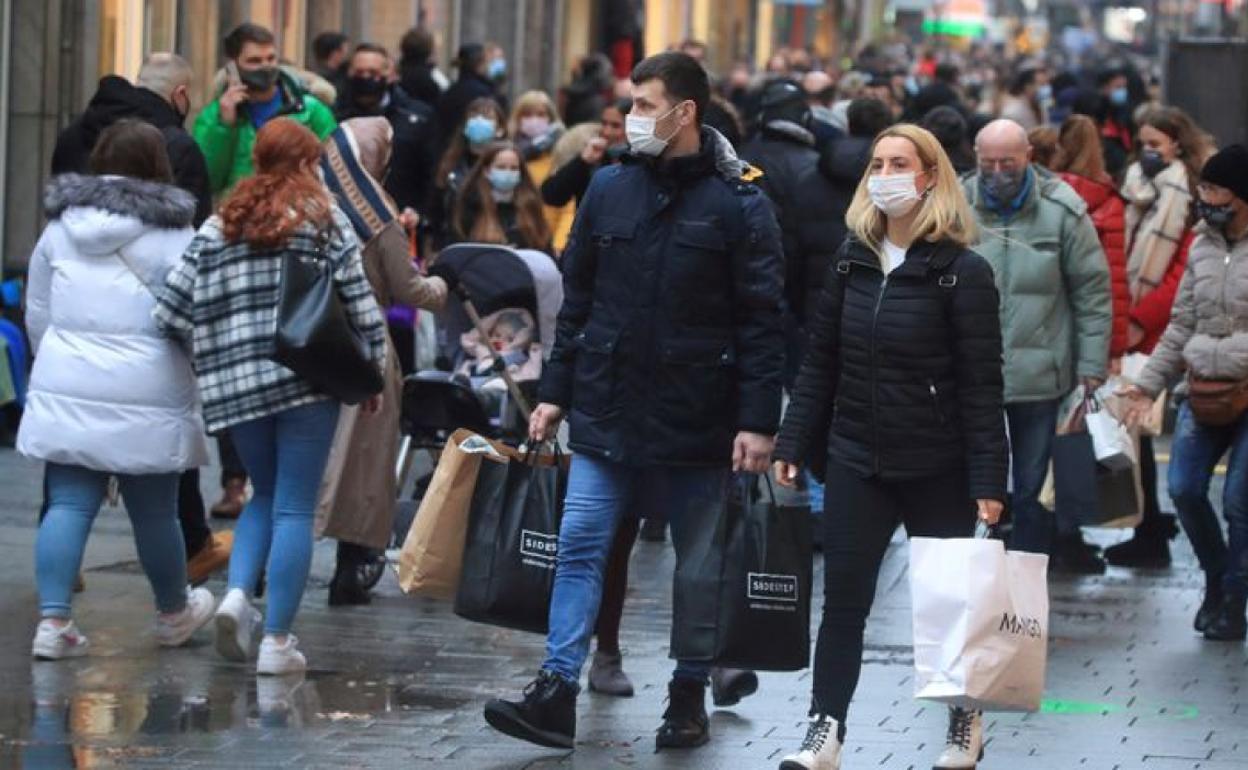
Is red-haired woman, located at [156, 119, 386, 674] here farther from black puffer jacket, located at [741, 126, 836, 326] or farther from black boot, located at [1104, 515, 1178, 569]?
black boot, located at [1104, 515, 1178, 569]

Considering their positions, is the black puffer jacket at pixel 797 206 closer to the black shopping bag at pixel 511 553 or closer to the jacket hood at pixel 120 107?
the jacket hood at pixel 120 107

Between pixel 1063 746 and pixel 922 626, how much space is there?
1.09 meters

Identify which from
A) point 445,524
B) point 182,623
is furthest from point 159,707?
point 182,623

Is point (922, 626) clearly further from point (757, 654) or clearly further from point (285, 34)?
point (285, 34)

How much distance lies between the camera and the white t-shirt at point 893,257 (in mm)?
8266

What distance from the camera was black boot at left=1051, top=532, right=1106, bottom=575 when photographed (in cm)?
1319

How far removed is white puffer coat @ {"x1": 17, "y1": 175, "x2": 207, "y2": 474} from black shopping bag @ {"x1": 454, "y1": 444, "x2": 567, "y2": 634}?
60.8 inches

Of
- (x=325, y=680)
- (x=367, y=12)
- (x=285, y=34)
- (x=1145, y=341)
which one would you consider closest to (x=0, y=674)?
(x=325, y=680)

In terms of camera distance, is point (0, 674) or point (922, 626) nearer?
point (922, 626)

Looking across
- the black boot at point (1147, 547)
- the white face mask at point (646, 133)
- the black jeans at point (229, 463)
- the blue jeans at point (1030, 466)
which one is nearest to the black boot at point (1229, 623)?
the blue jeans at point (1030, 466)

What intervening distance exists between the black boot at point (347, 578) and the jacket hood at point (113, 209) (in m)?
1.74

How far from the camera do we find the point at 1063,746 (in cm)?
884

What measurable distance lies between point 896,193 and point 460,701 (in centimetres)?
222

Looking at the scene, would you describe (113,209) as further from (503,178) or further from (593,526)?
(503,178)
